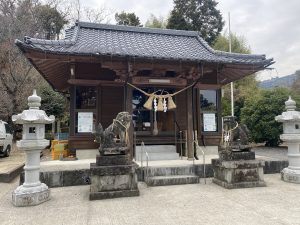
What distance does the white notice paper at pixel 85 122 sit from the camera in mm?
9227

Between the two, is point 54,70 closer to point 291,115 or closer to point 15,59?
point 291,115

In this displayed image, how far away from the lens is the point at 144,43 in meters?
10.9

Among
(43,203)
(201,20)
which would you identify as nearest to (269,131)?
(43,203)

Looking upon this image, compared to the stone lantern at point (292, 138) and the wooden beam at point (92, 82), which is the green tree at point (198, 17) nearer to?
the wooden beam at point (92, 82)

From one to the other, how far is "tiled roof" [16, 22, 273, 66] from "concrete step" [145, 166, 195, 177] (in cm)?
356

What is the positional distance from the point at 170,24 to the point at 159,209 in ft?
97.2

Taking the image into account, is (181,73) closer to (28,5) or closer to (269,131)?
(269,131)

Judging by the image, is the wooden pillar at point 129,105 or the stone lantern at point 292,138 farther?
the wooden pillar at point 129,105

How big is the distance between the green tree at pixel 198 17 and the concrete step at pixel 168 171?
26126 mm

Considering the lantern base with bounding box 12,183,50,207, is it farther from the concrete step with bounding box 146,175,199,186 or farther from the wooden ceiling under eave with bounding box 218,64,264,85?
the wooden ceiling under eave with bounding box 218,64,264,85

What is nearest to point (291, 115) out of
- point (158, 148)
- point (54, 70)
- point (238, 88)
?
point (158, 148)

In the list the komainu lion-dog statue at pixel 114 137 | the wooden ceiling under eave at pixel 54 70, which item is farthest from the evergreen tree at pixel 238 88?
the komainu lion-dog statue at pixel 114 137

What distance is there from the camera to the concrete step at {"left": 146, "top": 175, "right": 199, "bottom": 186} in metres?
6.79

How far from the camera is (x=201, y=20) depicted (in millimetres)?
30781
